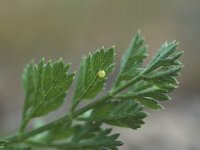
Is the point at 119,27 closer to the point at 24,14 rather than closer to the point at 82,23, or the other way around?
the point at 82,23

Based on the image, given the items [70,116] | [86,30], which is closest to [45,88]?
[70,116]

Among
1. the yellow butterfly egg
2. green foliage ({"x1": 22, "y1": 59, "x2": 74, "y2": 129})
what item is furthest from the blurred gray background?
the yellow butterfly egg

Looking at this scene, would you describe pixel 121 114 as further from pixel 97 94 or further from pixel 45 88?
pixel 45 88

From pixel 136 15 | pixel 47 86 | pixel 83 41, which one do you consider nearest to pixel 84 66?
pixel 47 86

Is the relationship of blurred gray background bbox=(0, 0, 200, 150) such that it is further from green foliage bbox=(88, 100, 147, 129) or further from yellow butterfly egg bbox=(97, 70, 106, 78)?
yellow butterfly egg bbox=(97, 70, 106, 78)

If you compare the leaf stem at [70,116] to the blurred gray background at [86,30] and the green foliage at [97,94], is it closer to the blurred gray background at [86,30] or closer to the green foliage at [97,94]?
the green foliage at [97,94]

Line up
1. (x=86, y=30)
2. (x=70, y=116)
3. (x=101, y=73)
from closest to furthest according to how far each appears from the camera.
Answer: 1. (x=101, y=73)
2. (x=70, y=116)
3. (x=86, y=30)

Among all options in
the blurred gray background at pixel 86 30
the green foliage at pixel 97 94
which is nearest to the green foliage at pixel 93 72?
the green foliage at pixel 97 94
